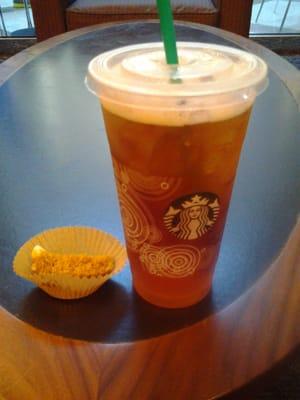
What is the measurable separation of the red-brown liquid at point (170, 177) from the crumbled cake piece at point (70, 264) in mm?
42

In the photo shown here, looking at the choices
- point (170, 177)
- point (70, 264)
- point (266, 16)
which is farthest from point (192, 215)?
point (266, 16)

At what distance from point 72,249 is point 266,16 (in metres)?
3.56

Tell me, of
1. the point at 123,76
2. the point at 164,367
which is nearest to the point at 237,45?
the point at 123,76

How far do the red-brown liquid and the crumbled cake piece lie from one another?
0.14 ft

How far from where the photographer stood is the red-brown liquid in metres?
0.37

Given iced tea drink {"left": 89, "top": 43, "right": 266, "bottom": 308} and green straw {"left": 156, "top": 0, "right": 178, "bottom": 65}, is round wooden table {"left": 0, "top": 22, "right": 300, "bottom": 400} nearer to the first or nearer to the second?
iced tea drink {"left": 89, "top": 43, "right": 266, "bottom": 308}

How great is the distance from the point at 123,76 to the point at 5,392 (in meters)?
0.28

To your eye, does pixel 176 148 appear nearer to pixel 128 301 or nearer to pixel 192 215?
pixel 192 215

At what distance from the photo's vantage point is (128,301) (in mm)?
459

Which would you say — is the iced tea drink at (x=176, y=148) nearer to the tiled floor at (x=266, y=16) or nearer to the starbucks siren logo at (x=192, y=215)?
the starbucks siren logo at (x=192, y=215)

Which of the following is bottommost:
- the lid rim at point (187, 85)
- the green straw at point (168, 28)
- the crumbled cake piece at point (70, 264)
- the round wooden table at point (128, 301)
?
the round wooden table at point (128, 301)

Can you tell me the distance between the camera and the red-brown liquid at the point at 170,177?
14.6 inches

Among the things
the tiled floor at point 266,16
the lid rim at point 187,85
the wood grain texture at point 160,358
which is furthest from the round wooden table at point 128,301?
the tiled floor at point 266,16

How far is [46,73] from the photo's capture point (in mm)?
1173
